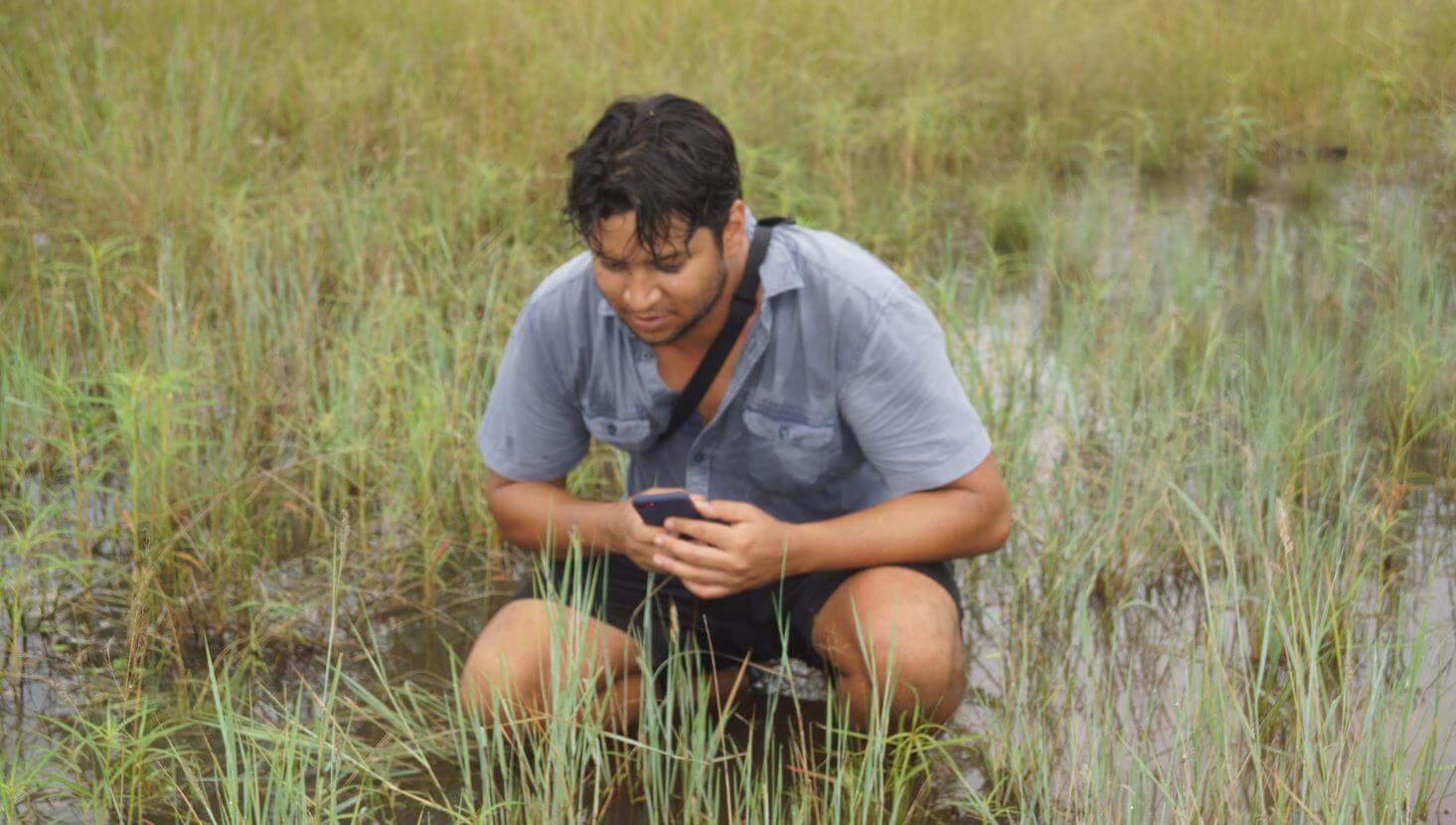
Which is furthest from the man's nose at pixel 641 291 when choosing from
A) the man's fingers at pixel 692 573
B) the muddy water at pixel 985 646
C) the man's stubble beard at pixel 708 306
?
the muddy water at pixel 985 646

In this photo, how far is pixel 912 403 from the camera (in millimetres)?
2561

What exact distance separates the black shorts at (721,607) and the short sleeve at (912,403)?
0.23 meters

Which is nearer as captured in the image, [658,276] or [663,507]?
[658,276]

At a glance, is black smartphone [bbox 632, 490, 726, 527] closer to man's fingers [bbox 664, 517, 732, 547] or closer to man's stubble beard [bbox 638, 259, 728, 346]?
man's fingers [bbox 664, 517, 732, 547]

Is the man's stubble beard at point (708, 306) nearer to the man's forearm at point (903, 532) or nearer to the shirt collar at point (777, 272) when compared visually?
the shirt collar at point (777, 272)

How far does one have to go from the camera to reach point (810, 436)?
2668mm

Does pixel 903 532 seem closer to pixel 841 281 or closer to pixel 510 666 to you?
pixel 841 281

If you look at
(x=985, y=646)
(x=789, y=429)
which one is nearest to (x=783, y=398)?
(x=789, y=429)

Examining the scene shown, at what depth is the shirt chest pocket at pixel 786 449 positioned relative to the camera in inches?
105

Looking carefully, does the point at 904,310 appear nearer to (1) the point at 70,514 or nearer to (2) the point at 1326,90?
(1) the point at 70,514

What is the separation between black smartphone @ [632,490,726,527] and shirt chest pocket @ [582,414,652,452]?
23 cm

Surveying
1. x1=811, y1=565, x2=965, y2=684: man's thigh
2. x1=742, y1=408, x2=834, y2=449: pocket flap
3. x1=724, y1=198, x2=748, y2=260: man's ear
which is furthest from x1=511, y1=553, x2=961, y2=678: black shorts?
x1=724, y1=198, x2=748, y2=260: man's ear

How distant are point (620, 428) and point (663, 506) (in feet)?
0.90

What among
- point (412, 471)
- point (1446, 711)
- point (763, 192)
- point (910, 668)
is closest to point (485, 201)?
point (763, 192)
